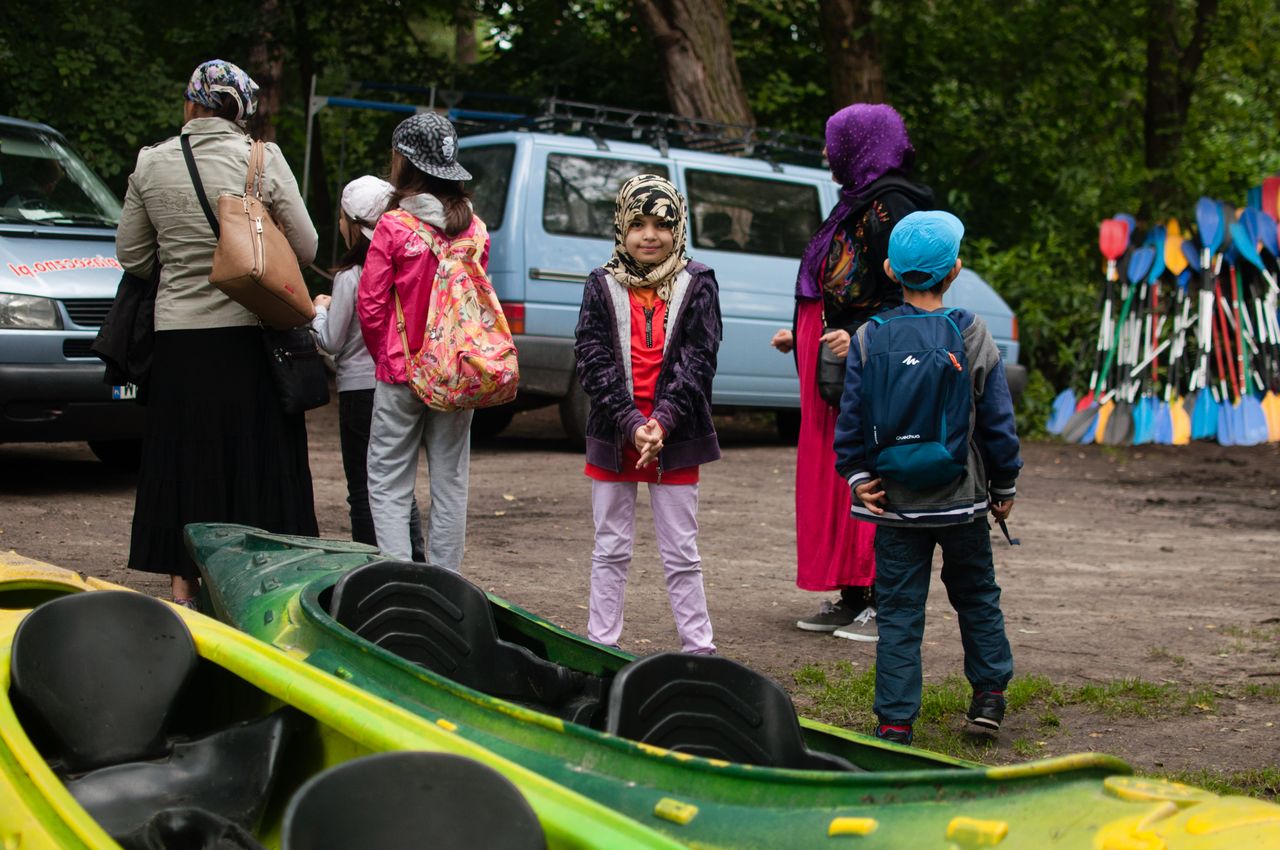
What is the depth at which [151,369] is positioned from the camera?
5574 millimetres

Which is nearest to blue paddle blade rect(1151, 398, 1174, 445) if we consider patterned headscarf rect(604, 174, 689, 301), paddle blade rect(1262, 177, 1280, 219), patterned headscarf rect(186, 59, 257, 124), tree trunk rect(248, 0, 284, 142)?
paddle blade rect(1262, 177, 1280, 219)

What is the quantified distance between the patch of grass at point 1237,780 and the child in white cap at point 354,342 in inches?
122

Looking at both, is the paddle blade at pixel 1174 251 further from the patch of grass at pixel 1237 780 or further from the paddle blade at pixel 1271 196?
the patch of grass at pixel 1237 780

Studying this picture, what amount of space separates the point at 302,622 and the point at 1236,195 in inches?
614

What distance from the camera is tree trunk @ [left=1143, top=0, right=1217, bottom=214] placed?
53.4 feet

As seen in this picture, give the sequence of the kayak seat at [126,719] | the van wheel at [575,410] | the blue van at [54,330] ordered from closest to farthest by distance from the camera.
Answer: the kayak seat at [126,719], the blue van at [54,330], the van wheel at [575,410]

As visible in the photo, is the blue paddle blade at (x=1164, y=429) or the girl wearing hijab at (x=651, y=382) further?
the blue paddle blade at (x=1164, y=429)

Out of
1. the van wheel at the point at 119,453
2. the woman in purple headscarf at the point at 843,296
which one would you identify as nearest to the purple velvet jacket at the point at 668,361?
the woman in purple headscarf at the point at 843,296

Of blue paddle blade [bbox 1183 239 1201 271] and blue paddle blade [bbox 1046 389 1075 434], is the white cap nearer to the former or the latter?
blue paddle blade [bbox 1046 389 1075 434]

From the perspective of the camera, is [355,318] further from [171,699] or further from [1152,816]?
[1152,816]

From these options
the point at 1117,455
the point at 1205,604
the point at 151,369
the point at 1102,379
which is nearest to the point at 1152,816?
the point at 151,369

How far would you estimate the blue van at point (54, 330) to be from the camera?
26.2 feet

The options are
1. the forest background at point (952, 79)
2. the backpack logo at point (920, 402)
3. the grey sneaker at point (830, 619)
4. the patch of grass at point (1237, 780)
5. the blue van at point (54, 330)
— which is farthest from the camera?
the forest background at point (952, 79)

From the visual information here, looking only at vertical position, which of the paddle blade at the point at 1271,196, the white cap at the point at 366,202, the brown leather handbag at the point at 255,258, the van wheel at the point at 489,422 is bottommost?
the van wheel at the point at 489,422
